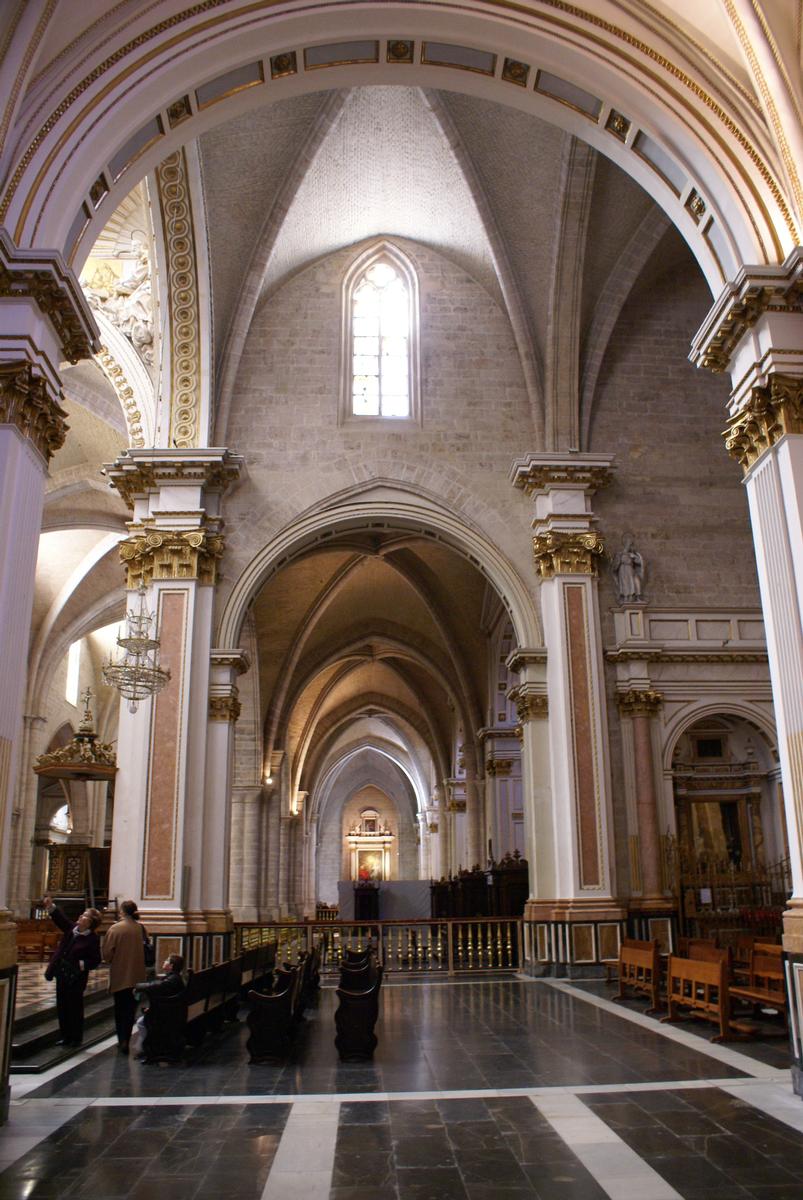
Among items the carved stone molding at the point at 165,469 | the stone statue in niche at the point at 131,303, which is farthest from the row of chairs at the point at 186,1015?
the stone statue in niche at the point at 131,303

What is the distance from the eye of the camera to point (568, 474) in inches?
679

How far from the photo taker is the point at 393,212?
744 inches

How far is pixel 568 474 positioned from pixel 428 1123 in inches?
486

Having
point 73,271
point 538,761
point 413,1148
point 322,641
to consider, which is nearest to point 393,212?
point 538,761

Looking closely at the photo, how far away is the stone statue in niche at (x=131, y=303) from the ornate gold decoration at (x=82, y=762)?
6079 millimetres

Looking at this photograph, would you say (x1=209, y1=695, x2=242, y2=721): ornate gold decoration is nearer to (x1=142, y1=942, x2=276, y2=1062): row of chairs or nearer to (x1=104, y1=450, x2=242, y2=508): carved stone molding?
(x1=104, y1=450, x2=242, y2=508): carved stone molding

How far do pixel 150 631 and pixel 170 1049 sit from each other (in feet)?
28.1

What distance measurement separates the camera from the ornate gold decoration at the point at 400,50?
35.2 feet

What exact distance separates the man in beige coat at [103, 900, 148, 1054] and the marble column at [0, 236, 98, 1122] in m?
1.60

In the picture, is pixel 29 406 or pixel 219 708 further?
pixel 219 708

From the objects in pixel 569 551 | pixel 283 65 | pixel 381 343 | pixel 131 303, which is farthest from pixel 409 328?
pixel 283 65

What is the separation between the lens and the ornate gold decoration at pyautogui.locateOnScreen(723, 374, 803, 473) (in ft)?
27.8

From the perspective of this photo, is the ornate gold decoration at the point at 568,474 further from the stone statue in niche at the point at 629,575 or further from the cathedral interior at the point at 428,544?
the stone statue in niche at the point at 629,575

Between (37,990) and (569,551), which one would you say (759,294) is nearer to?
(569,551)
